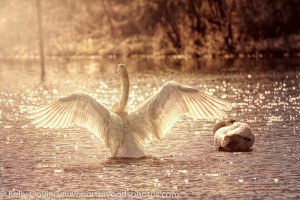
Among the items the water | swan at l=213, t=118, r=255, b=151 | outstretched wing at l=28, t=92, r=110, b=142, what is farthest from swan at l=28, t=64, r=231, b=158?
swan at l=213, t=118, r=255, b=151

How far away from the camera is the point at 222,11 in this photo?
3179 inches

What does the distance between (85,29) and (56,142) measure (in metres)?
59.0

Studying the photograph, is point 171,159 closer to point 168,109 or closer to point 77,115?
point 168,109

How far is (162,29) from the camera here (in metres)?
82.3

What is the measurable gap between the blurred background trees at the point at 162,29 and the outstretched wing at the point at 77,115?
5068 cm

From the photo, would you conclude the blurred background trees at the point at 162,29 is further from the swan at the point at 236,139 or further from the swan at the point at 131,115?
the swan at the point at 131,115

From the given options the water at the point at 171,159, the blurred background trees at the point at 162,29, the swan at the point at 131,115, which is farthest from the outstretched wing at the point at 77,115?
the blurred background trees at the point at 162,29

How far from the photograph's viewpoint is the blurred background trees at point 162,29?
3034 inches

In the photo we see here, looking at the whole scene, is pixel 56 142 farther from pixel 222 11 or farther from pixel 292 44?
pixel 222 11

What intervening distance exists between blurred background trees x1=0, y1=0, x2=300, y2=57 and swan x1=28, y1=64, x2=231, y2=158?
164 feet

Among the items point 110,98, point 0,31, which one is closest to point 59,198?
point 110,98

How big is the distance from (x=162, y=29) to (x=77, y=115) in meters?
58.6

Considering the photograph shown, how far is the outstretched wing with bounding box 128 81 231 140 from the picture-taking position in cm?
2384

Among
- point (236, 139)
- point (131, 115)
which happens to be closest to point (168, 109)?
point (131, 115)
